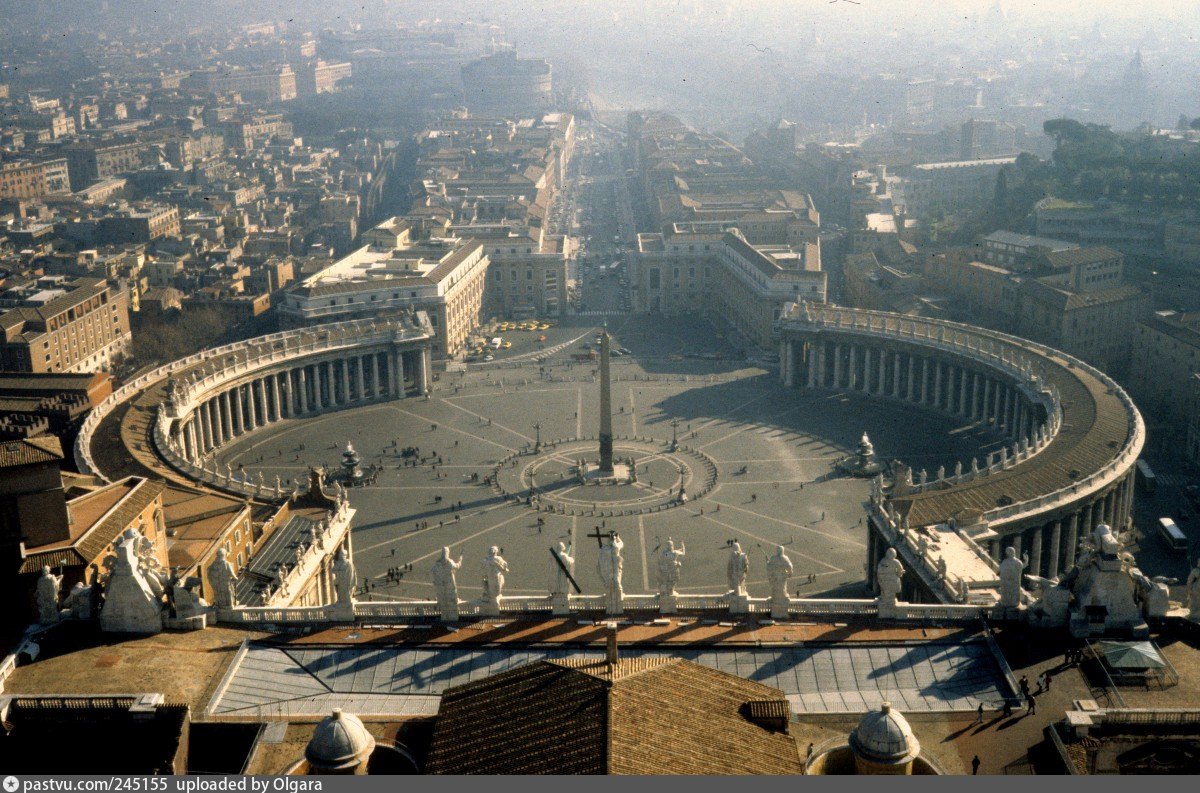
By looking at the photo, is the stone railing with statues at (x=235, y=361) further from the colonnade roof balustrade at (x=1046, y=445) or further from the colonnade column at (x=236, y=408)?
the colonnade roof balustrade at (x=1046, y=445)

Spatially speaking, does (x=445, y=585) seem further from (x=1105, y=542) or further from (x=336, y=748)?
(x=1105, y=542)

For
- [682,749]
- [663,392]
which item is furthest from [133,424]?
[682,749]

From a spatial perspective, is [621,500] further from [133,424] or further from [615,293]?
[615,293]

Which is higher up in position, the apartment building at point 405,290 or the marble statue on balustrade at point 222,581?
the marble statue on balustrade at point 222,581

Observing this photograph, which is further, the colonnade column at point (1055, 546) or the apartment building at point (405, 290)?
the apartment building at point (405, 290)

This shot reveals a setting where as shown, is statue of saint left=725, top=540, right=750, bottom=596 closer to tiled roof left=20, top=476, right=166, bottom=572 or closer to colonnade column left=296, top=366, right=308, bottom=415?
tiled roof left=20, top=476, right=166, bottom=572

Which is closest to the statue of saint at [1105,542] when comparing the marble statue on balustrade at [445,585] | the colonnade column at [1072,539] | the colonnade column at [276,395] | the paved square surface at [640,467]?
the marble statue on balustrade at [445,585]

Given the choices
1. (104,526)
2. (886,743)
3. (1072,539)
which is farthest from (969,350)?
(886,743)

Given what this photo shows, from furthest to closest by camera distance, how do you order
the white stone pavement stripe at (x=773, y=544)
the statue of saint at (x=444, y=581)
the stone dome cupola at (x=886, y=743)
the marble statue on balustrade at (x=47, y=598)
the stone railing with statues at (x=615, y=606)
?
the white stone pavement stripe at (x=773, y=544), the stone railing with statues at (x=615, y=606), the marble statue on balustrade at (x=47, y=598), the statue of saint at (x=444, y=581), the stone dome cupola at (x=886, y=743)
